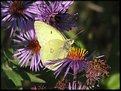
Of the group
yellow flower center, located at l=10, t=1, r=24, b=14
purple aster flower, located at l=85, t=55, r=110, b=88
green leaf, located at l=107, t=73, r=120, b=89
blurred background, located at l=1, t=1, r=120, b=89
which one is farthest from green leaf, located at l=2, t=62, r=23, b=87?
green leaf, located at l=107, t=73, r=120, b=89

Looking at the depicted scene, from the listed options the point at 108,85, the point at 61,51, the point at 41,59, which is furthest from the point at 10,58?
the point at 108,85

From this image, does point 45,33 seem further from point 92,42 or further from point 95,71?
point 92,42

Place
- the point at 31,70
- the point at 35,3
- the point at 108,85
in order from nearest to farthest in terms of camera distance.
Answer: the point at 31,70 < the point at 35,3 < the point at 108,85

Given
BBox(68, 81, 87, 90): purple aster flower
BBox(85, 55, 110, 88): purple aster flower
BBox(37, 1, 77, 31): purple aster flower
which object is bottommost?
BBox(68, 81, 87, 90): purple aster flower

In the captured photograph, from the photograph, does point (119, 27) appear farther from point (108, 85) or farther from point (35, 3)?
point (35, 3)

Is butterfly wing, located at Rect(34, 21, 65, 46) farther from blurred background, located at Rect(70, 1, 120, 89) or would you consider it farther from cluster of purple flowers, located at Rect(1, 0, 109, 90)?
blurred background, located at Rect(70, 1, 120, 89)

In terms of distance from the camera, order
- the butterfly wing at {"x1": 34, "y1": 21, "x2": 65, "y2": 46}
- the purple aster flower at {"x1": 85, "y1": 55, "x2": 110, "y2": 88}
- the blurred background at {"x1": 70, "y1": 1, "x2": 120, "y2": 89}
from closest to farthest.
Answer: the purple aster flower at {"x1": 85, "y1": 55, "x2": 110, "y2": 88} < the butterfly wing at {"x1": 34, "y1": 21, "x2": 65, "y2": 46} < the blurred background at {"x1": 70, "y1": 1, "x2": 120, "y2": 89}

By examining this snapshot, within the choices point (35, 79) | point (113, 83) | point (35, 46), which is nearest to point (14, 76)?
point (35, 79)
